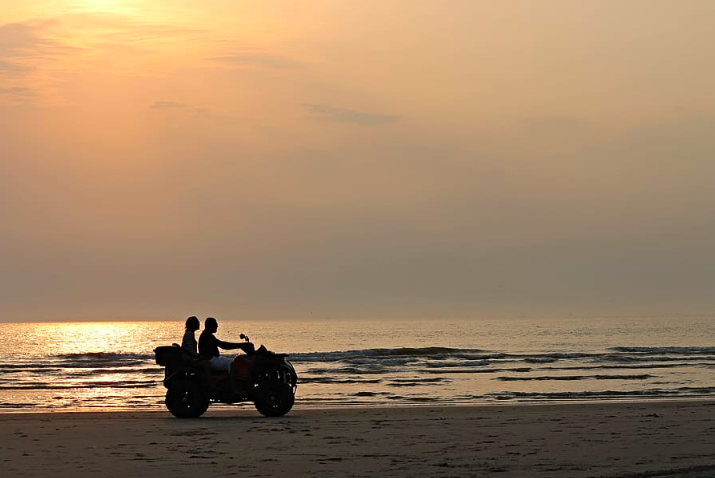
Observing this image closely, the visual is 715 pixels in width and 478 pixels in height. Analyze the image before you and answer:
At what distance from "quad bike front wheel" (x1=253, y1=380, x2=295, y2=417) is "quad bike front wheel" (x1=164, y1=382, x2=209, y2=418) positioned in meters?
0.93

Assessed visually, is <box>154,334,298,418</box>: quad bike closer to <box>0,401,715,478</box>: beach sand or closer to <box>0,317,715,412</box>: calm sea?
<box>0,401,715,478</box>: beach sand

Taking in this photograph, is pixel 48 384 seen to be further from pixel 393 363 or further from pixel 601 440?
pixel 601 440

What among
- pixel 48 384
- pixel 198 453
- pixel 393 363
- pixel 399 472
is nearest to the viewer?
pixel 399 472

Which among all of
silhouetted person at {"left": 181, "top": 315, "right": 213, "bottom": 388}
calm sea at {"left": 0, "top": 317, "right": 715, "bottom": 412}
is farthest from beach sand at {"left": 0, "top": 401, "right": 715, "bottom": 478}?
calm sea at {"left": 0, "top": 317, "right": 715, "bottom": 412}

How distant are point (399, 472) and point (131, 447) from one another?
169 inches

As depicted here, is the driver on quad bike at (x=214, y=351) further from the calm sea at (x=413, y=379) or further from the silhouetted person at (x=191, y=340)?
the calm sea at (x=413, y=379)

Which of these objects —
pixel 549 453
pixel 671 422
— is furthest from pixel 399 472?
pixel 671 422

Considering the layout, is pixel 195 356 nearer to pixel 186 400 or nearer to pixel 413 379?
pixel 186 400

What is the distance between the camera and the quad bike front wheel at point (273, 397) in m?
17.0

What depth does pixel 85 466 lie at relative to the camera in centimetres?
1111

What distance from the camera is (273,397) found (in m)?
17.1

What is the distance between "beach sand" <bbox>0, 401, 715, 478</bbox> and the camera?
10.6 meters

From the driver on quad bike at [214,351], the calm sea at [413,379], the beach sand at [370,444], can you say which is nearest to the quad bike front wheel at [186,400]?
the beach sand at [370,444]

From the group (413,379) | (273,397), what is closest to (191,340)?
(273,397)
